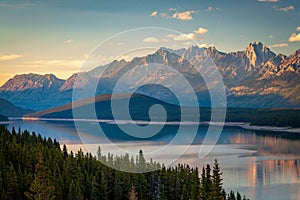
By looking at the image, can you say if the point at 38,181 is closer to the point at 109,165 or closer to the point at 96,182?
the point at 96,182

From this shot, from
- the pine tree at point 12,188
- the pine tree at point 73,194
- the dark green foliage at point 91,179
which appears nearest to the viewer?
the pine tree at point 12,188

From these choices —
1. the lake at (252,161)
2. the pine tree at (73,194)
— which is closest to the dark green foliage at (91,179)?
the pine tree at (73,194)

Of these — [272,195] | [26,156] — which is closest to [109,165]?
[26,156]

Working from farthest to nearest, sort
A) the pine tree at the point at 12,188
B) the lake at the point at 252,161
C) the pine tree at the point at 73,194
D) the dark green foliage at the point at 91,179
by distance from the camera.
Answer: the lake at the point at 252,161, the dark green foliage at the point at 91,179, the pine tree at the point at 73,194, the pine tree at the point at 12,188

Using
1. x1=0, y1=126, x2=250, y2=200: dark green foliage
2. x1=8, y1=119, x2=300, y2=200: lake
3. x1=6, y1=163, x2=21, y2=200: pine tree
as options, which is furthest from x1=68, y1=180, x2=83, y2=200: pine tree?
x1=8, y1=119, x2=300, y2=200: lake

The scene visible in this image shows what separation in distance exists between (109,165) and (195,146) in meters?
65.5

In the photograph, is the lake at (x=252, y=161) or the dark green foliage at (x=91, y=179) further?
the lake at (x=252, y=161)

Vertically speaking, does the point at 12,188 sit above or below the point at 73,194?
above

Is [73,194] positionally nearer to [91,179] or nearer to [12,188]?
[12,188]

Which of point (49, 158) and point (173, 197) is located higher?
point (49, 158)

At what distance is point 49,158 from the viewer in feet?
193

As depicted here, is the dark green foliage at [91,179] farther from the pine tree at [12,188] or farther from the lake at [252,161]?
the lake at [252,161]

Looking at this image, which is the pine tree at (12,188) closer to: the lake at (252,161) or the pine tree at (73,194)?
the pine tree at (73,194)

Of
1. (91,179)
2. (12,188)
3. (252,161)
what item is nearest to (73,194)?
(12,188)
